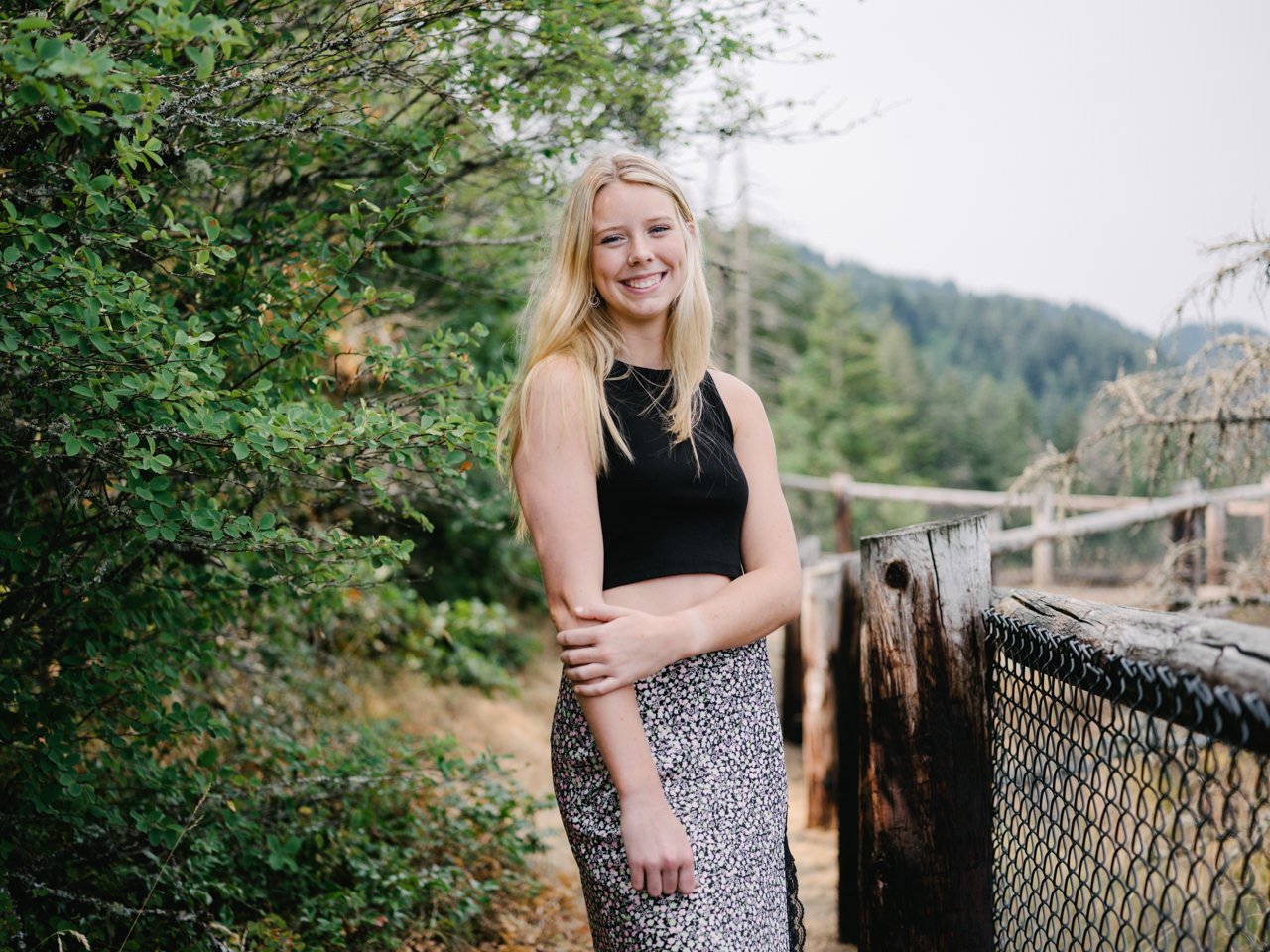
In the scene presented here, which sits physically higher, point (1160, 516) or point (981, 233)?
point (981, 233)

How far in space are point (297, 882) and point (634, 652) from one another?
6.71ft

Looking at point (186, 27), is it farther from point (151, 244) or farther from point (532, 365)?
point (151, 244)

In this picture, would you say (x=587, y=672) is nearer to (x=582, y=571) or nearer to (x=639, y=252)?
(x=582, y=571)

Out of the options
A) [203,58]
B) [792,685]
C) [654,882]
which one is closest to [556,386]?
[203,58]

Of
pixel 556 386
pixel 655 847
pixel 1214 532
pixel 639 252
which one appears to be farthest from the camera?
pixel 1214 532

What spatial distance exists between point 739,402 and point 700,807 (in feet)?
2.75

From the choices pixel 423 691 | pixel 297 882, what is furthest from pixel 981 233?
pixel 297 882

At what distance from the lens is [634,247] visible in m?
1.93

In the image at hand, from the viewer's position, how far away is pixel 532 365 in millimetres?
1884

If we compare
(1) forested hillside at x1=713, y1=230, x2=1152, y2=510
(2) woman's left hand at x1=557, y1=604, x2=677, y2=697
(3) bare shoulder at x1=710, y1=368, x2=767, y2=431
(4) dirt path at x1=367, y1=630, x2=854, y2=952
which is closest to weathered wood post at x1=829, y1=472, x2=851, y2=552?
(4) dirt path at x1=367, y1=630, x2=854, y2=952

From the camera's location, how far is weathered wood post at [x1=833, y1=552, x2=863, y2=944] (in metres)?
3.75

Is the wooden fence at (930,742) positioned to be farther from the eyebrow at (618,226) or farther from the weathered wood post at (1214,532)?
the weathered wood post at (1214,532)

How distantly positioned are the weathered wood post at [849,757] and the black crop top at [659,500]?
1536 mm

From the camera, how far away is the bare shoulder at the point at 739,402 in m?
2.04
